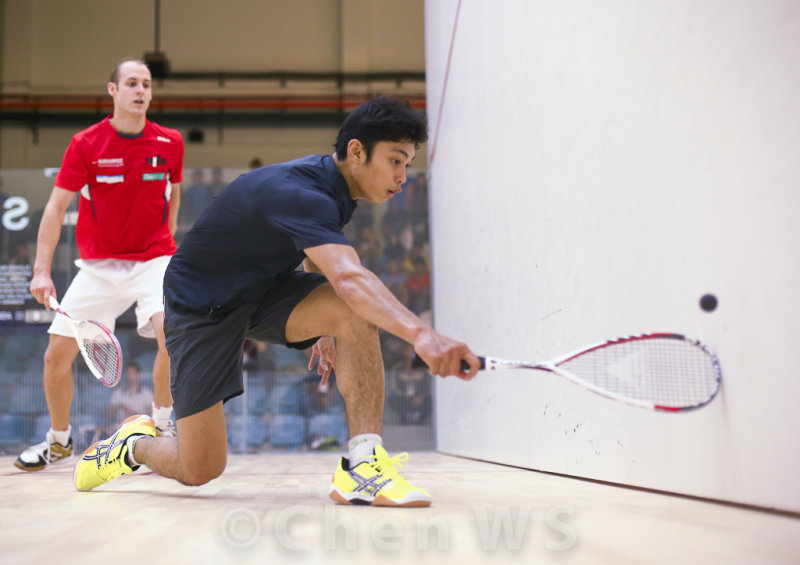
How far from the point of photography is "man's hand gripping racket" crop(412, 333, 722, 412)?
1.26 meters

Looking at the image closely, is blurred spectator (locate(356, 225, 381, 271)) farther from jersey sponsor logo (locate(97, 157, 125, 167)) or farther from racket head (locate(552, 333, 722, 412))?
racket head (locate(552, 333, 722, 412))

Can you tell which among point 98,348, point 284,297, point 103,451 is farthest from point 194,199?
point 284,297

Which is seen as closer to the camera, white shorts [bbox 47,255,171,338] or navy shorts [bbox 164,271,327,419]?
navy shorts [bbox 164,271,327,419]

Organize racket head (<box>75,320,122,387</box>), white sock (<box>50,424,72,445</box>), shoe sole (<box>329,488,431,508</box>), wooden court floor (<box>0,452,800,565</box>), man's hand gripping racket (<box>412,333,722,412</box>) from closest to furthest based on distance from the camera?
wooden court floor (<box>0,452,800,565</box>)
man's hand gripping racket (<box>412,333,722,412</box>)
shoe sole (<box>329,488,431,508</box>)
racket head (<box>75,320,122,387</box>)
white sock (<box>50,424,72,445</box>)

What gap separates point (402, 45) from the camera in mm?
8047

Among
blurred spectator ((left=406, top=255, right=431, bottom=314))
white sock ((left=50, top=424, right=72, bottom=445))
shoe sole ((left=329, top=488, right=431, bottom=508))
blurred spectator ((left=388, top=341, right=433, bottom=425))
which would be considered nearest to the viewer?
shoe sole ((left=329, top=488, right=431, bottom=508))

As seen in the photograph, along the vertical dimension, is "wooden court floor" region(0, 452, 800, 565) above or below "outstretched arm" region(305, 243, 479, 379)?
below

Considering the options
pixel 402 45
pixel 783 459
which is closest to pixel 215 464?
pixel 783 459

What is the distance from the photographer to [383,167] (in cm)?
153

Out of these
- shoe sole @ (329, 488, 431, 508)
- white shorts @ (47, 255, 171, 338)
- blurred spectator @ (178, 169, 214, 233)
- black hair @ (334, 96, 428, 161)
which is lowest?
shoe sole @ (329, 488, 431, 508)

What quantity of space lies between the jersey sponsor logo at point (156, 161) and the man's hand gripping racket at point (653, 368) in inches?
66.3

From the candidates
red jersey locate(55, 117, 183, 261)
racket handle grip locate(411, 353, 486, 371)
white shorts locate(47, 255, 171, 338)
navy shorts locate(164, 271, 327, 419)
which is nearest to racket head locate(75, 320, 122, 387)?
white shorts locate(47, 255, 171, 338)

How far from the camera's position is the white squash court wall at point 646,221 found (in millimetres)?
1146

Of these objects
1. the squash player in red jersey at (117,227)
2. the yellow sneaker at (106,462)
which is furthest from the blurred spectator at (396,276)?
the yellow sneaker at (106,462)
